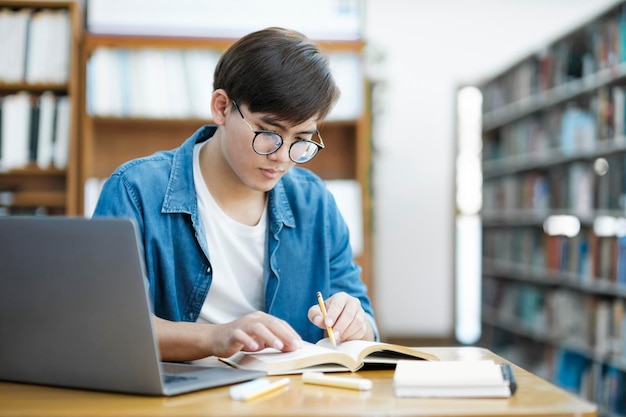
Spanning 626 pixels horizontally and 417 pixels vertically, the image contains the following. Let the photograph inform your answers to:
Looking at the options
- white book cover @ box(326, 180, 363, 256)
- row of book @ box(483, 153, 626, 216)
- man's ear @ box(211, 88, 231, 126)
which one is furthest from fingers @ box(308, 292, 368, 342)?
row of book @ box(483, 153, 626, 216)

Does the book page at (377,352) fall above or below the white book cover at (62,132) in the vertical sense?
below

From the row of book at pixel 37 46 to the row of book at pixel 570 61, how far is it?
256cm

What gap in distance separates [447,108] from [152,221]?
5.41 meters

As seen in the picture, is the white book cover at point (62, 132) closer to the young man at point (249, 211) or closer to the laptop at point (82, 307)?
the young man at point (249, 211)

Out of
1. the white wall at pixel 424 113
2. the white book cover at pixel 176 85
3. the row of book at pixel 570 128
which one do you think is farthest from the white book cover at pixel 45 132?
the white wall at pixel 424 113

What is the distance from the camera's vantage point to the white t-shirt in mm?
1507

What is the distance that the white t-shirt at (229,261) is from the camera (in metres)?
1.51

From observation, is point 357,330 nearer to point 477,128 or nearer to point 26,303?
point 26,303

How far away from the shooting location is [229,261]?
1536 millimetres

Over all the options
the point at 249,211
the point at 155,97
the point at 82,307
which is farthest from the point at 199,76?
the point at 82,307

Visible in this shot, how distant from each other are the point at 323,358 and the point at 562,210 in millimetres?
3527

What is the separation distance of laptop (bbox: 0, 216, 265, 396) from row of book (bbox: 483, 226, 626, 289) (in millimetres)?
3105

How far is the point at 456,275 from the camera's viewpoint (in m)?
6.58

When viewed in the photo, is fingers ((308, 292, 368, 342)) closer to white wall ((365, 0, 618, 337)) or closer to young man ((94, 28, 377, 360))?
young man ((94, 28, 377, 360))
